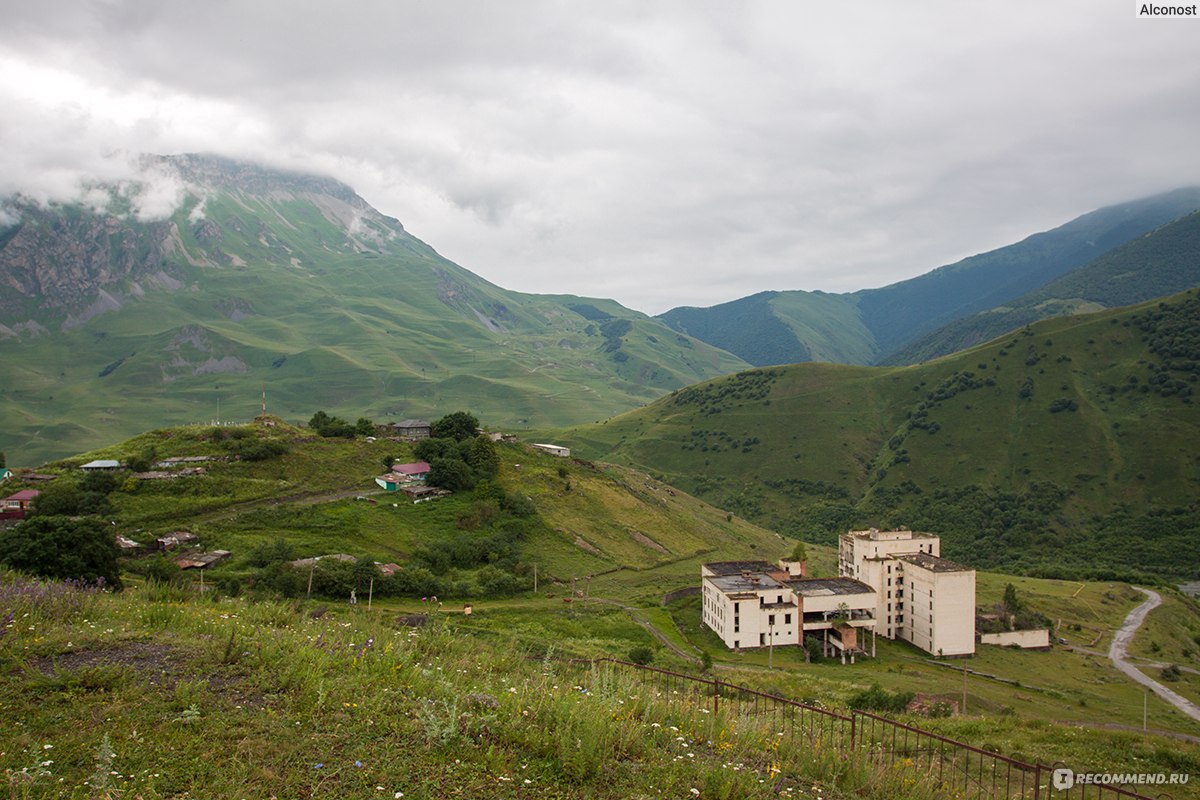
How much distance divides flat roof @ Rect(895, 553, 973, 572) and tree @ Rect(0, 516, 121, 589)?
5068 centimetres

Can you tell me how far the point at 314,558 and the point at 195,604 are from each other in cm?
3065

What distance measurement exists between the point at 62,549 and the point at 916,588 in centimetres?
5360

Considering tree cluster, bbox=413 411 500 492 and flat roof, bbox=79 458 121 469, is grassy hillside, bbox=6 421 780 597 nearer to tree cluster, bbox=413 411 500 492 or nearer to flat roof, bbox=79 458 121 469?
flat roof, bbox=79 458 121 469

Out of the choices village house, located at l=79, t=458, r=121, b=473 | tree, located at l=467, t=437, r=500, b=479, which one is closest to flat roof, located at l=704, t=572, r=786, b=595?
tree, located at l=467, t=437, r=500, b=479

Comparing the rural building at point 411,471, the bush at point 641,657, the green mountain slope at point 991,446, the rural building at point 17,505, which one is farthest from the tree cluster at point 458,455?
the green mountain slope at point 991,446

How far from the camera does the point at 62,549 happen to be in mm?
32406

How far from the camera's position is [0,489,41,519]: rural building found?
44.9 metres

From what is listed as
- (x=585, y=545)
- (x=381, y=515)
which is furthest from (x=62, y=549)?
(x=585, y=545)

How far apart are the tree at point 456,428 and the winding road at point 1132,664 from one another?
190 ft

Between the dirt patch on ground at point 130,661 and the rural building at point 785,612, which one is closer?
the dirt patch on ground at point 130,661

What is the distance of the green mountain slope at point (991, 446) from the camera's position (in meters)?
100

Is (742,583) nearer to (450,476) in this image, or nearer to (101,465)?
(450,476)

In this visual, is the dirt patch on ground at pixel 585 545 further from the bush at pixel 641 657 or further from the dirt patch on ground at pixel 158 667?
the dirt patch on ground at pixel 158 667

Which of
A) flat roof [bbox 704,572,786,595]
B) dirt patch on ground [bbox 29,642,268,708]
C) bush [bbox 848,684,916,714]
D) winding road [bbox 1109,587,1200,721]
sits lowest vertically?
winding road [bbox 1109,587,1200,721]
